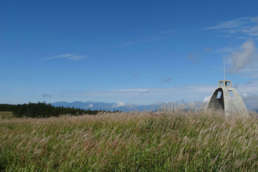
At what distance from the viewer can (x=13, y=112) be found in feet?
53.1

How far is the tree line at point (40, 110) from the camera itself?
15531 mm

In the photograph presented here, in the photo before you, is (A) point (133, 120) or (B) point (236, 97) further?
(B) point (236, 97)

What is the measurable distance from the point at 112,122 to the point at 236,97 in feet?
30.5

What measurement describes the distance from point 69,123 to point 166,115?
2738 millimetres

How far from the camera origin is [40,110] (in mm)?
15891

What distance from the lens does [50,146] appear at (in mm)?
4590

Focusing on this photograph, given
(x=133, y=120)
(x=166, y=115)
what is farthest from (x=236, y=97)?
(x=133, y=120)

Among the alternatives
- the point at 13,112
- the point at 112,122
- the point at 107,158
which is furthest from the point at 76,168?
the point at 13,112

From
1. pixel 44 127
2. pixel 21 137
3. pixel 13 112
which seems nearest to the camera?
pixel 21 137

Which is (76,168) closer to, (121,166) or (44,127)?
(121,166)

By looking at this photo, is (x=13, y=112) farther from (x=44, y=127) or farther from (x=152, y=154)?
(x=152, y=154)

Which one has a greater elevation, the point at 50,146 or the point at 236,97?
the point at 236,97

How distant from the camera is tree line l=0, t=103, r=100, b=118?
1553 centimetres

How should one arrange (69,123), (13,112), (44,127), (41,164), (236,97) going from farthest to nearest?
(13,112) → (236,97) → (69,123) → (44,127) → (41,164)
